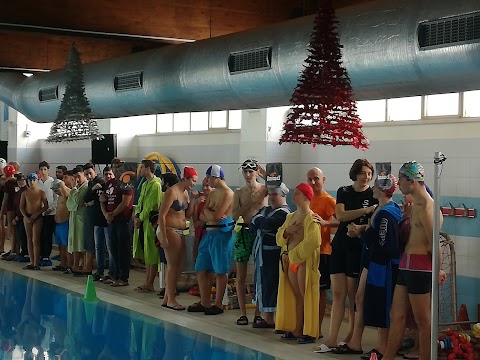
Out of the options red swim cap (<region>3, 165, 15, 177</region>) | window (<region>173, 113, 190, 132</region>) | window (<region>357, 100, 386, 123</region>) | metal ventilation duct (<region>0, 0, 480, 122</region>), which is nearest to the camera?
metal ventilation duct (<region>0, 0, 480, 122</region>)

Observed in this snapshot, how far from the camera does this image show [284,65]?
7824mm

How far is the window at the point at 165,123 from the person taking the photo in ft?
51.5

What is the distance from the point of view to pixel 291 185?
952 cm

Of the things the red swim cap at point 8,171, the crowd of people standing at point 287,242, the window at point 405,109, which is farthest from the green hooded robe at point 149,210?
the red swim cap at point 8,171

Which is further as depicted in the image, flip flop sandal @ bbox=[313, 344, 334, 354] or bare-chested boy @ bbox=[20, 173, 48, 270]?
bare-chested boy @ bbox=[20, 173, 48, 270]

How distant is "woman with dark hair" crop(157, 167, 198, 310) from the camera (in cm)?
1009

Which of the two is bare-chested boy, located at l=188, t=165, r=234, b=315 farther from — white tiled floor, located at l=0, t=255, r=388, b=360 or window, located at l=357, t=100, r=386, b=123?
window, located at l=357, t=100, r=386, b=123

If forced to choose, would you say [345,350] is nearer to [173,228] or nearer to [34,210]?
[173,228]

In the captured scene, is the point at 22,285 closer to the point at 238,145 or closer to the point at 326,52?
the point at 238,145

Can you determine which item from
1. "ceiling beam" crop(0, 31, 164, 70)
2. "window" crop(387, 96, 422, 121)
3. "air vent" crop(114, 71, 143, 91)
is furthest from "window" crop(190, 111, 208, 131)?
"window" crop(387, 96, 422, 121)

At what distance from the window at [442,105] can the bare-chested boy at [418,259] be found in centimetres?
292

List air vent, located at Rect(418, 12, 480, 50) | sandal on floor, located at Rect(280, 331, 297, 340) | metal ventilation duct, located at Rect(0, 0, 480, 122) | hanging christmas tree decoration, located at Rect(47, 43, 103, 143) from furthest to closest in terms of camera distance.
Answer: hanging christmas tree decoration, located at Rect(47, 43, 103, 143) < sandal on floor, located at Rect(280, 331, 297, 340) < metal ventilation duct, located at Rect(0, 0, 480, 122) < air vent, located at Rect(418, 12, 480, 50)

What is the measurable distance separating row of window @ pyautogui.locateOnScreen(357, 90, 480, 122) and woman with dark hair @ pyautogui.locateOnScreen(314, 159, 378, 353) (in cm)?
222

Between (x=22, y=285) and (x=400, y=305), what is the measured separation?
687 centimetres
